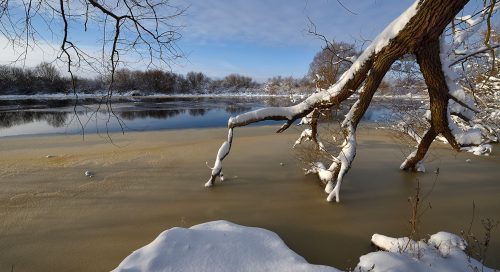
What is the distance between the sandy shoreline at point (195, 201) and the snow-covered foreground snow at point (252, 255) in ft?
2.09

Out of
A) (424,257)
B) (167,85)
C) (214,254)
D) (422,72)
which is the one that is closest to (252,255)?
(214,254)

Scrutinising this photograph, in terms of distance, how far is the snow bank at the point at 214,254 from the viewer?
3104 mm

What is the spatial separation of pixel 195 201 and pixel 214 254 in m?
2.49

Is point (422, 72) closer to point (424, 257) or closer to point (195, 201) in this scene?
point (424, 257)

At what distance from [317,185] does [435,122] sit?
271 centimetres

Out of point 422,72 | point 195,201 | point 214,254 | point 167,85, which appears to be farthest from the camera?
point 167,85

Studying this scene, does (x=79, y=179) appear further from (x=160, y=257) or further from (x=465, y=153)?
(x=465, y=153)

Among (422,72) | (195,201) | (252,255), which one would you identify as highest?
(422,72)

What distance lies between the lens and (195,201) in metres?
5.71

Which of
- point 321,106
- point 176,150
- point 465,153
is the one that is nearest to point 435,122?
point 321,106

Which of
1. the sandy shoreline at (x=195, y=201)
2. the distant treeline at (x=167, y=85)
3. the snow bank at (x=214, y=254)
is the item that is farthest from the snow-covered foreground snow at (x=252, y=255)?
the distant treeline at (x=167, y=85)

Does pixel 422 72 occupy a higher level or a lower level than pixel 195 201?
higher

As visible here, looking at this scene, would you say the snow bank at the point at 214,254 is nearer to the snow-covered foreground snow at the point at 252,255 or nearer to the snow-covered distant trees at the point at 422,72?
the snow-covered foreground snow at the point at 252,255

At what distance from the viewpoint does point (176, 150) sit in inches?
388
